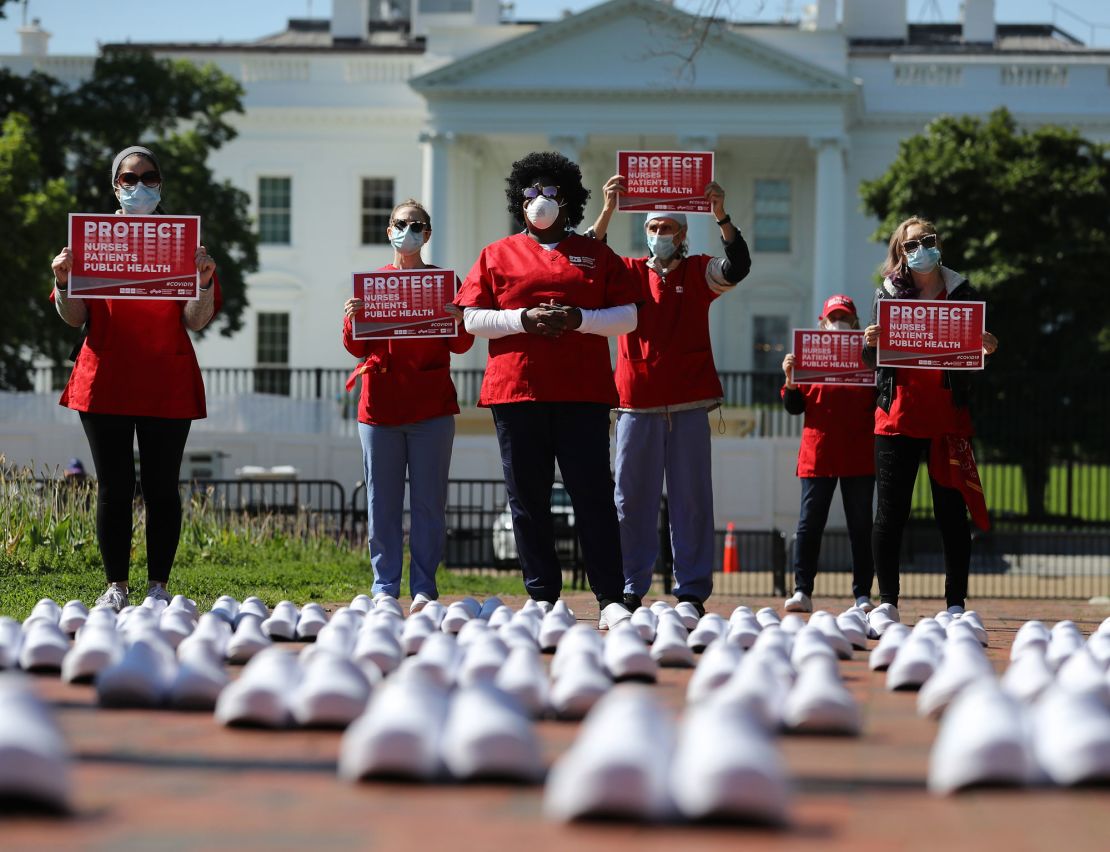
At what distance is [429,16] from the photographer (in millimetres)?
66125

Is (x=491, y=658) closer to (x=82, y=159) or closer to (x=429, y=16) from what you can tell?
(x=82, y=159)

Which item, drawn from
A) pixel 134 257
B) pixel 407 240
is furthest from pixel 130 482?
pixel 407 240

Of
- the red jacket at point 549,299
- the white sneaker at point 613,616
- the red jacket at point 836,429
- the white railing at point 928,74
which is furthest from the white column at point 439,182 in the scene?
the white sneaker at point 613,616

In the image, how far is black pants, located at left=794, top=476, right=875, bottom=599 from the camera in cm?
902

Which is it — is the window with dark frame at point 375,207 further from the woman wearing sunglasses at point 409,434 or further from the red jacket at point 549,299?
the red jacket at point 549,299

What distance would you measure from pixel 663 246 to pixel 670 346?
0.48 meters

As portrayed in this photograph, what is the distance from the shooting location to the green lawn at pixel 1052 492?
94.1 feet

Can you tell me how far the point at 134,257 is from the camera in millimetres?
7129

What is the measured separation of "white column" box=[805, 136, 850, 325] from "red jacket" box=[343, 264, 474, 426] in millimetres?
41558

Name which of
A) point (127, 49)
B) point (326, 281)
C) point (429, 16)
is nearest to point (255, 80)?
point (326, 281)

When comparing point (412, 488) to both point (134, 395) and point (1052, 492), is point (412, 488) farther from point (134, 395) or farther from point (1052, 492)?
point (1052, 492)

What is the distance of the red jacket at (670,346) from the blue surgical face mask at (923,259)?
0.96m

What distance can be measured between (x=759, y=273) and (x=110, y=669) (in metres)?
50.0

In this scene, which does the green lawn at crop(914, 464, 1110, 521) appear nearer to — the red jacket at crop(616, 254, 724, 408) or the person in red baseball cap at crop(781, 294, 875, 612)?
the person in red baseball cap at crop(781, 294, 875, 612)
